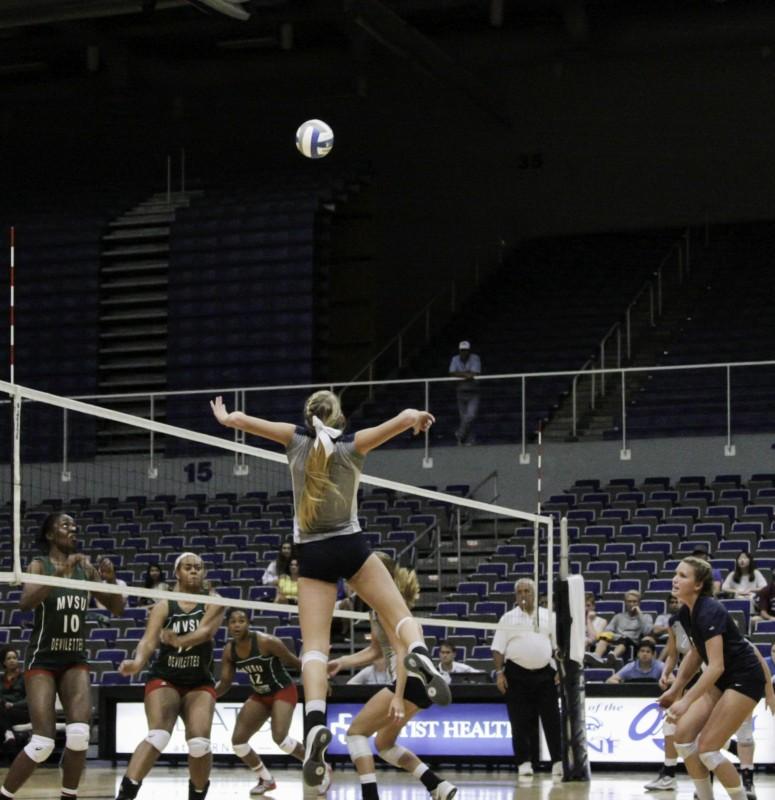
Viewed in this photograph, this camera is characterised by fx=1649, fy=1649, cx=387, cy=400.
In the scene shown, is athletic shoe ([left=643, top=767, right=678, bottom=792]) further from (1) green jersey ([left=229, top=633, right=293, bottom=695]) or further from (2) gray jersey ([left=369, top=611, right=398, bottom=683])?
(2) gray jersey ([left=369, top=611, right=398, bottom=683])

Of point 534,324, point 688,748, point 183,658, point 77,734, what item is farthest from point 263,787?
point 534,324

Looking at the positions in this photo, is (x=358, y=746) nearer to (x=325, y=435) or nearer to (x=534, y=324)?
(x=325, y=435)

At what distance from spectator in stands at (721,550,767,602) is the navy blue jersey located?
8.03 metres

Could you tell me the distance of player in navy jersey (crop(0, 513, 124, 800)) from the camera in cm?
907

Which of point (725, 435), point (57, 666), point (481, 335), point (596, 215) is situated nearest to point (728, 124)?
point (596, 215)

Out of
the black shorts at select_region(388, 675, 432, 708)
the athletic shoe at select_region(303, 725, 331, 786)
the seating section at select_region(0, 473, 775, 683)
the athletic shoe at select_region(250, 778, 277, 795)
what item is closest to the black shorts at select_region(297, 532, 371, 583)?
the athletic shoe at select_region(303, 725, 331, 786)

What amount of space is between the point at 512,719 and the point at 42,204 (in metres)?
17.0

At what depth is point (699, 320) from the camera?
1033 inches

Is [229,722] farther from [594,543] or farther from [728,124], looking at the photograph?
[728,124]

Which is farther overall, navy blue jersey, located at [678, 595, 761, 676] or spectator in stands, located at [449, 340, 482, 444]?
spectator in stands, located at [449, 340, 482, 444]

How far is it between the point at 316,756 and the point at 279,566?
1097 centimetres

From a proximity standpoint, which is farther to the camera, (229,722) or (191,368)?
(191,368)

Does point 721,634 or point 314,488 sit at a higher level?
point 314,488

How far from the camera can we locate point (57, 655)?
9.23m
